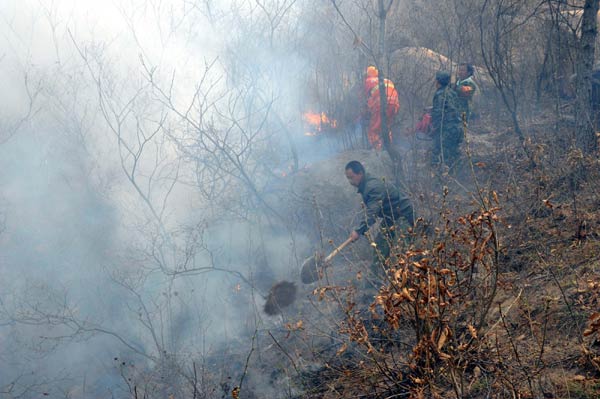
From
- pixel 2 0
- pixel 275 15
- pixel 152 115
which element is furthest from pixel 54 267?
pixel 2 0

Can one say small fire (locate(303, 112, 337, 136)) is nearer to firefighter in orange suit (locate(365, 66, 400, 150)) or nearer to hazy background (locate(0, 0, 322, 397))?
hazy background (locate(0, 0, 322, 397))

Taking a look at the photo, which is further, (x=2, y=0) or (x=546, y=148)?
(x=2, y=0)

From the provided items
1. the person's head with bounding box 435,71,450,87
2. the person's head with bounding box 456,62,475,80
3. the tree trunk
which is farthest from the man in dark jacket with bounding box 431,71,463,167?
the tree trunk

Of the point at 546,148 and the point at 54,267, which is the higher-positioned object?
the point at 54,267

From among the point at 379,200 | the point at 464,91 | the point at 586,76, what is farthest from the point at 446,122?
the point at 379,200

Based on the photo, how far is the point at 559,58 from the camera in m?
8.03

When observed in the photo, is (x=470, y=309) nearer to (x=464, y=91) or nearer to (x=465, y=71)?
(x=464, y=91)

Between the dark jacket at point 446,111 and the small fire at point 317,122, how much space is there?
1.94 metres

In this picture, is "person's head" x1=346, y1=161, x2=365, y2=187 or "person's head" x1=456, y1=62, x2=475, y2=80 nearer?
"person's head" x1=346, y1=161, x2=365, y2=187

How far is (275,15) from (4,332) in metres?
5.88

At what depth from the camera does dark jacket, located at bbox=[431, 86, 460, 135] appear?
6899 mm

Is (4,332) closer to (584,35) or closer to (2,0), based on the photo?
(2,0)

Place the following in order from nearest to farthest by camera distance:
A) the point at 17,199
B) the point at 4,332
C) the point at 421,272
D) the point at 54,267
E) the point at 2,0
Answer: the point at 421,272
the point at 4,332
the point at 54,267
the point at 17,199
the point at 2,0

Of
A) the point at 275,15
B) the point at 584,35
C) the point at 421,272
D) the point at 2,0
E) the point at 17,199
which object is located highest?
the point at 2,0
